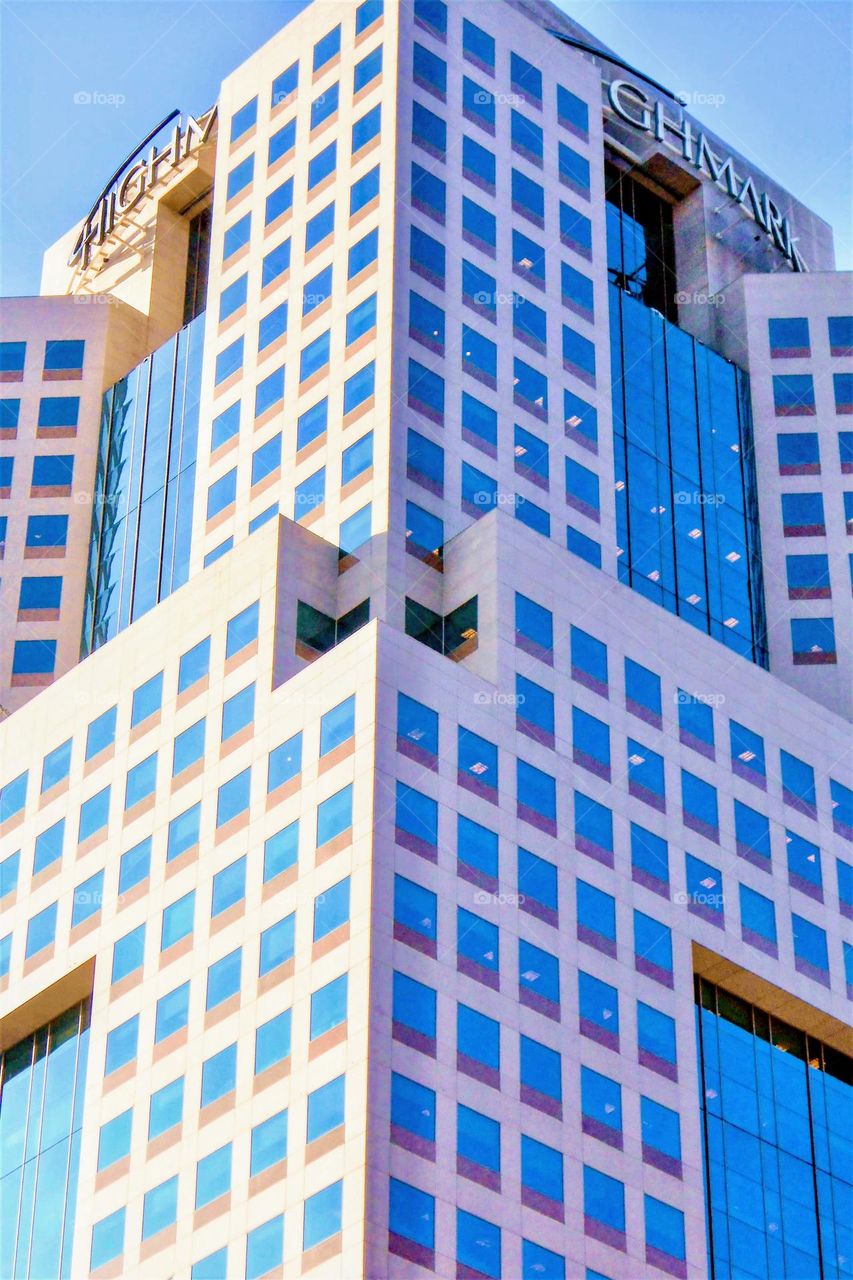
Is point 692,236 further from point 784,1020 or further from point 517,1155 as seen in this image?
point 517,1155

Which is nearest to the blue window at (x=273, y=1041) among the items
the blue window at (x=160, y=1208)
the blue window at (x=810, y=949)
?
the blue window at (x=160, y=1208)

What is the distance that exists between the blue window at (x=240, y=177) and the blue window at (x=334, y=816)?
3955 cm

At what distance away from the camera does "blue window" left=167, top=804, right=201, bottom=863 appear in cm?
9681

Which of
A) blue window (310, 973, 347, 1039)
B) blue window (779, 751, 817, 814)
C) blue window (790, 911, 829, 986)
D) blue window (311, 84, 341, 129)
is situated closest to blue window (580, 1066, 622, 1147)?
blue window (310, 973, 347, 1039)

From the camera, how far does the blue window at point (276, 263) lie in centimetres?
11400

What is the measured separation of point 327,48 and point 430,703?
38.3 meters

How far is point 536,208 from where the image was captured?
116 meters

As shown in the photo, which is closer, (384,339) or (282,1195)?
(282,1195)

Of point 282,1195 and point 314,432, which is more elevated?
point 314,432

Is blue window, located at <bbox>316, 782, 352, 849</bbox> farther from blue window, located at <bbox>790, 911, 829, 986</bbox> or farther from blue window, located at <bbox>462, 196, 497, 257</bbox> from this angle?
blue window, located at <bbox>462, 196, 497, 257</bbox>

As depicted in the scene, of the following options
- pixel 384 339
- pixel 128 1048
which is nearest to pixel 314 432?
pixel 384 339

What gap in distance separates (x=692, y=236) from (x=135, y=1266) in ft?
216

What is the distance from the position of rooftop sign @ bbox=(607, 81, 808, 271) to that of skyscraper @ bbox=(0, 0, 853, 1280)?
0.43 meters

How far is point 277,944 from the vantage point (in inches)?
3533
